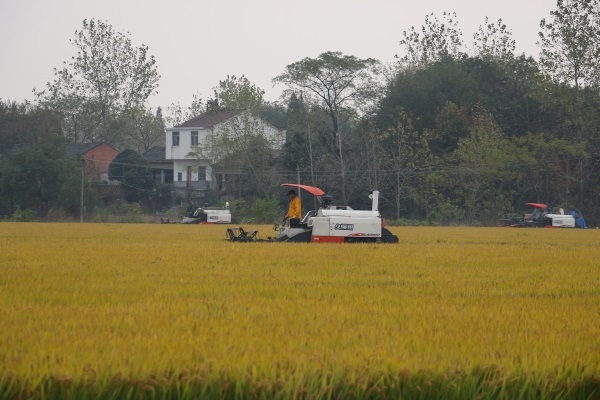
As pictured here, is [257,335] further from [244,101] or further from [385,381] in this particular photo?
[244,101]

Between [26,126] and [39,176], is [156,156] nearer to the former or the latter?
[26,126]

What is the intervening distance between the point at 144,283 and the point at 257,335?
4.65m

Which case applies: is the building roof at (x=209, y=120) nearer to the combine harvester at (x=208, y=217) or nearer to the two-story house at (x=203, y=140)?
the two-story house at (x=203, y=140)

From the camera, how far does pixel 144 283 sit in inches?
403

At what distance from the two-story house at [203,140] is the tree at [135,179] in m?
3.72

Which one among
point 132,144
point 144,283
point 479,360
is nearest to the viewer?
point 479,360

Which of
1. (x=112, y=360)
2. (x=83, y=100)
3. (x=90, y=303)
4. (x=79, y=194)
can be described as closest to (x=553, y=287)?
(x=90, y=303)

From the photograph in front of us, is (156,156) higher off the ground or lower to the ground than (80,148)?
lower

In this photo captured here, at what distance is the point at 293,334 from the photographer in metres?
5.99

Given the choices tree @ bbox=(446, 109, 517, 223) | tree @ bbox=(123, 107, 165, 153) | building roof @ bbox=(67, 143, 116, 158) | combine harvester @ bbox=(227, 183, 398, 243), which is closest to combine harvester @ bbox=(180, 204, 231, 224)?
tree @ bbox=(446, 109, 517, 223)

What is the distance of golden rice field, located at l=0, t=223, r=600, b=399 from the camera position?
440cm

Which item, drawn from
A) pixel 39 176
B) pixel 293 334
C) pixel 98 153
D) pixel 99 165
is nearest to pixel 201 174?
pixel 99 165

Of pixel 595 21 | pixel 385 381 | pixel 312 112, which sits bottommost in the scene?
pixel 385 381

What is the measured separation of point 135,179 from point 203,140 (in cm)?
979
